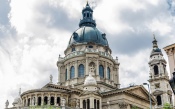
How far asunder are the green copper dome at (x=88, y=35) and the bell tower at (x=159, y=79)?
15.3 meters

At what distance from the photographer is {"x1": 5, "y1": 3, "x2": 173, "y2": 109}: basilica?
59.3 metres

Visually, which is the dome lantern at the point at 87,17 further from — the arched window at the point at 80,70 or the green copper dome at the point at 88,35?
the arched window at the point at 80,70

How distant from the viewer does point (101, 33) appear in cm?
8238

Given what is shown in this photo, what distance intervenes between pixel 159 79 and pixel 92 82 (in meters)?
28.8

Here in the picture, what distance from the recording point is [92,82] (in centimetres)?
6006

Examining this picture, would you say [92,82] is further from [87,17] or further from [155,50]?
[155,50]

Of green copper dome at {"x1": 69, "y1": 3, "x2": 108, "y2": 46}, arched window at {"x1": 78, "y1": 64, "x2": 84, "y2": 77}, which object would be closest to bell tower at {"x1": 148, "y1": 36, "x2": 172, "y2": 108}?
green copper dome at {"x1": 69, "y1": 3, "x2": 108, "y2": 46}

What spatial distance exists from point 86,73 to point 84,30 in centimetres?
1437

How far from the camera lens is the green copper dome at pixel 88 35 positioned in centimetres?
7881

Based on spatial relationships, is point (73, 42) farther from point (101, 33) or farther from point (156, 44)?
point (156, 44)

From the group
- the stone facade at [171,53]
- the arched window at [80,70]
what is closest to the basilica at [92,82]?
the arched window at [80,70]

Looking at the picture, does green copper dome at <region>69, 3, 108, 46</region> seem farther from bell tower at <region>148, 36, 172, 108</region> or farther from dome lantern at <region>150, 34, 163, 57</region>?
bell tower at <region>148, 36, 172, 108</region>

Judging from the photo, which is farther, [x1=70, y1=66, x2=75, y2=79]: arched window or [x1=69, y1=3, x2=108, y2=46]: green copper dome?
[x1=69, y1=3, x2=108, y2=46]: green copper dome

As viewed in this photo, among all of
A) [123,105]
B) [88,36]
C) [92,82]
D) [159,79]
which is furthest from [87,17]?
[123,105]
